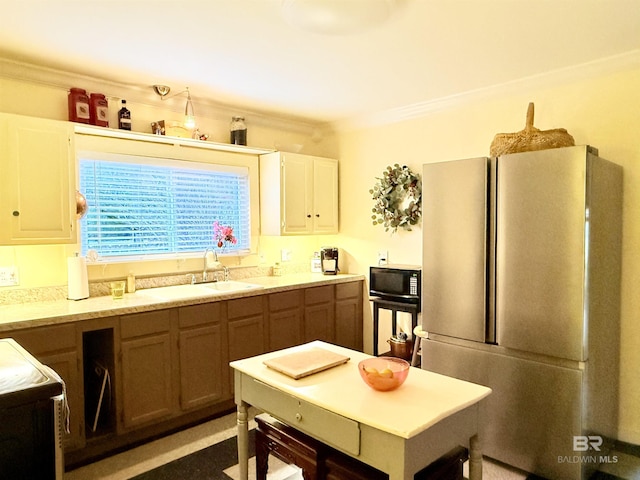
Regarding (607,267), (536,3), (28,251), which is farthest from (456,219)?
(28,251)

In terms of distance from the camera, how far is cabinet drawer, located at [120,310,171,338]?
8.74 feet

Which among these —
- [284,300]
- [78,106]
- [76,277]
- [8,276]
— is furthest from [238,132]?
[8,276]

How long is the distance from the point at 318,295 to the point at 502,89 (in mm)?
2257

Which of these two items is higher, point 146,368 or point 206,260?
point 206,260

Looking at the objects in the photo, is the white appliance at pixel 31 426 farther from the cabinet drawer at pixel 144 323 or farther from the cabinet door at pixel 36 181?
the cabinet door at pixel 36 181

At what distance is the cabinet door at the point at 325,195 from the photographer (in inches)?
168

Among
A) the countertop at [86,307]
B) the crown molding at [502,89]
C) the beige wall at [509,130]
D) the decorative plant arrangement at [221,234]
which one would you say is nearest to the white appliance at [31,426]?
the countertop at [86,307]

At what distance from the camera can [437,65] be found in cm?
279

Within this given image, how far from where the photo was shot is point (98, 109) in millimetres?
2957

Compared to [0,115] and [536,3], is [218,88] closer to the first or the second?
[0,115]

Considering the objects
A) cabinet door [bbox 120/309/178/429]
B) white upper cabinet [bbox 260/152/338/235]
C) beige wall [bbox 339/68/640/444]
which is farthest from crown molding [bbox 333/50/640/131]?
cabinet door [bbox 120/309/178/429]

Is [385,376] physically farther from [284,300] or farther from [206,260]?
[206,260]

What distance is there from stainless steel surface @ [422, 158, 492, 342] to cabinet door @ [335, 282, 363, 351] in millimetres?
1323

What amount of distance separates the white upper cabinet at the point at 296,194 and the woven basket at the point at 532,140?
6.41ft
